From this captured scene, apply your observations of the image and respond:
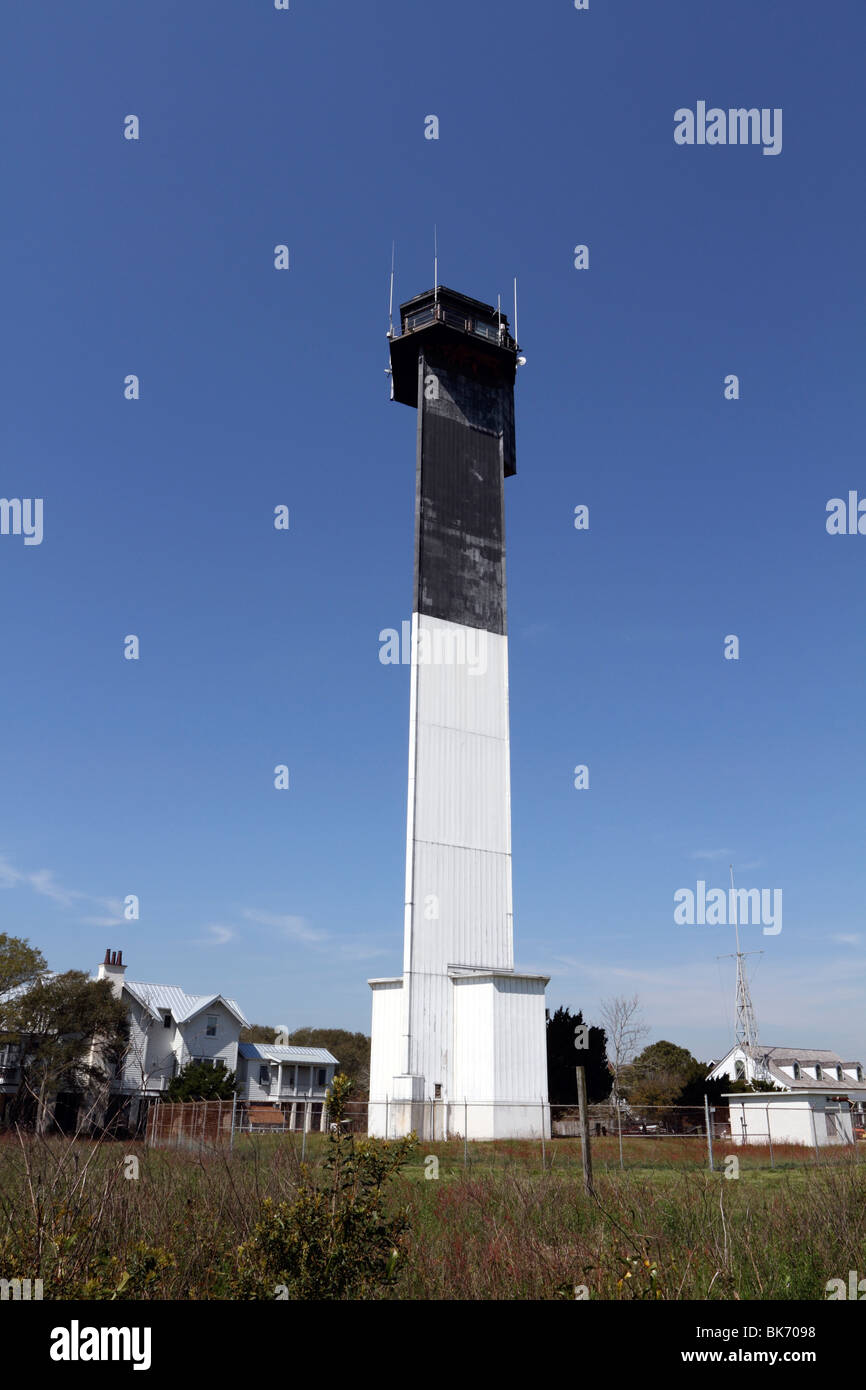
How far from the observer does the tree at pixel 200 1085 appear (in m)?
Result: 49.9

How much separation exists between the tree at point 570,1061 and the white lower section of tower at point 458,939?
367 inches

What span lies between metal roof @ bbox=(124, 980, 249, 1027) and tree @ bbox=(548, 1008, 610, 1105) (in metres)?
26.0

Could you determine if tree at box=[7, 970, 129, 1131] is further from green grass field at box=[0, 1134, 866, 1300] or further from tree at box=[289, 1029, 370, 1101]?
tree at box=[289, 1029, 370, 1101]

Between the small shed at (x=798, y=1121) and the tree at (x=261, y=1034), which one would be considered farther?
the tree at (x=261, y=1034)

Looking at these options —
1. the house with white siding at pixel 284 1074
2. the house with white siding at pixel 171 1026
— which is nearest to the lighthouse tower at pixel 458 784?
the house with white siding at pixel 171 1026

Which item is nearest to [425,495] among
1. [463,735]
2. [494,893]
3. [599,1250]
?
[463,735]

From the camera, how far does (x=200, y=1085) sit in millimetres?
50188

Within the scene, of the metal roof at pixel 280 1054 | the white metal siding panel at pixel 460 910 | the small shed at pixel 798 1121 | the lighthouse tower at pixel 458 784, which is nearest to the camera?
the lighthouse tower at pixel 458 784

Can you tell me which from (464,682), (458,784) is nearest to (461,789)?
(458,784)

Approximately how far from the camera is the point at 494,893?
3362 centimetres

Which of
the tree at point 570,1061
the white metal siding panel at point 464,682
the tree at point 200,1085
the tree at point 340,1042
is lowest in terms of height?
the tree at point 340,1042

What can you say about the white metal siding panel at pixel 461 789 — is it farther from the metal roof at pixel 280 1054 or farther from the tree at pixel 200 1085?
the metal roof at pixel 280 1054

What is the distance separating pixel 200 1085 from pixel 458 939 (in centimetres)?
2619
